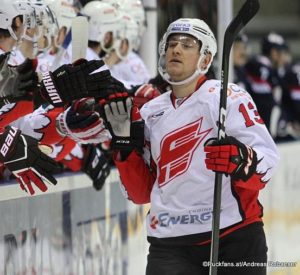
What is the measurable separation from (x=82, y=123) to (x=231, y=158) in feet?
3.47

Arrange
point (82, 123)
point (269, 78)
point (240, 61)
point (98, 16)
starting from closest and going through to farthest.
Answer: point (82, 123) → point (98, 16) → point (240, 61) → point (269, 78)

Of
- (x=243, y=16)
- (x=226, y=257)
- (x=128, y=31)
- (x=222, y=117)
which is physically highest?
(x=243, y=16)

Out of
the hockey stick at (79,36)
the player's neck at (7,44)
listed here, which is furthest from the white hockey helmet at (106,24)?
the hockey stick at (79,36)

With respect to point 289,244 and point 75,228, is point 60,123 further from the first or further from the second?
point 289,244

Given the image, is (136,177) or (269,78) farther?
(269,78)

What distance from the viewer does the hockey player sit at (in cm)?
332

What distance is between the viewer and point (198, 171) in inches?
132

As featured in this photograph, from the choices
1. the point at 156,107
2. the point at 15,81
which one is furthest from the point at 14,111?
the point at 156,107

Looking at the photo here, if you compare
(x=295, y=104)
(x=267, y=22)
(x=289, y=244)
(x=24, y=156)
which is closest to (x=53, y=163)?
(x=24, y=156)

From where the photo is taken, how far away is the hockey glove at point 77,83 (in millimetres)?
3527

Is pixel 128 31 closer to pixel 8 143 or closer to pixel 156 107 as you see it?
pixel 156 107

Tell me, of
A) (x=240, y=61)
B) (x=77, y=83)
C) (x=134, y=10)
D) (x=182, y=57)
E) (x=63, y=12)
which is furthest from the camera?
(x=240, y=61)

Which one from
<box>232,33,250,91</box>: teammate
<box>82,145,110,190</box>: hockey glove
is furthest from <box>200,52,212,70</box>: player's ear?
<box>232,33,250,91</box>: teammate

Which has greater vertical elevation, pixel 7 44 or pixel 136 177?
pixel 7 44
